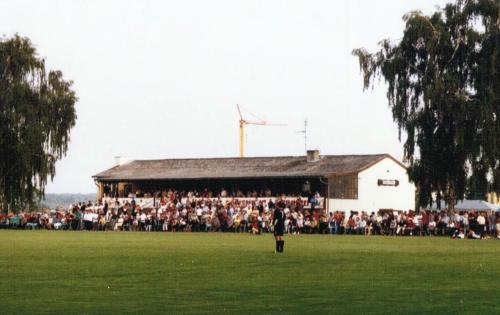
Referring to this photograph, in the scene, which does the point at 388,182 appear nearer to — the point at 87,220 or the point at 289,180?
the point at 289,180

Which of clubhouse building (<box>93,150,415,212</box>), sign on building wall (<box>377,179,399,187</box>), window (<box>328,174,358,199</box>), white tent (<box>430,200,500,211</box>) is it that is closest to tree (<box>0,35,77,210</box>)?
clubhouse building (<box>93,150,415,212</box>)

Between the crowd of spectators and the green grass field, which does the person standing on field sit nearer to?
the green grass field

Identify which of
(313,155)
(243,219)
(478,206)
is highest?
(313,155)

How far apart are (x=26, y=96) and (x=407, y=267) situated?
51007 mm

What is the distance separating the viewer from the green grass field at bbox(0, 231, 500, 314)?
14.6m

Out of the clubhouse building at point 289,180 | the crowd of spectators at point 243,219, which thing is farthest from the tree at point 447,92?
the clubhouse building at point 289,180

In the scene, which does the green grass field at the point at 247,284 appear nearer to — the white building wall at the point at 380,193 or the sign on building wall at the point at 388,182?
the white building wall at the point at 380,193

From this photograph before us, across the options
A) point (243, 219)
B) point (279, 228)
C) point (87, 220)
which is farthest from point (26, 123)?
point (279, 228)

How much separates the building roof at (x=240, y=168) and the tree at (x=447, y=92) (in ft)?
64.3

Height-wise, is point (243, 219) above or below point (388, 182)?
below

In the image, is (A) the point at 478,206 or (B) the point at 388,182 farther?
(A) the point at 478,206

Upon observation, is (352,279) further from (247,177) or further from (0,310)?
(247,177)

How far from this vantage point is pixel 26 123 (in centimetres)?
7025

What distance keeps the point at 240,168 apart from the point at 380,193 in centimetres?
1252
